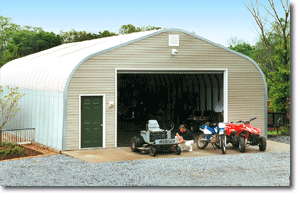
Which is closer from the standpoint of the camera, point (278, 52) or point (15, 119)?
point (15, 119)

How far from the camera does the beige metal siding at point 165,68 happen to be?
16.6 metres

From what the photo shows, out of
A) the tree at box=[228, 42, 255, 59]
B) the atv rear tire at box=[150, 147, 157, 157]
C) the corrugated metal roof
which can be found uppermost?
the tree at box=[228, 42, 255, 59]

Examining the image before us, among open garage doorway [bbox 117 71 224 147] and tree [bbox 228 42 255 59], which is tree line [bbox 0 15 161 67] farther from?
open garage doorway [bbox 117 71 224 147]

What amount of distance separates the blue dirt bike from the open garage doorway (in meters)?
3.14

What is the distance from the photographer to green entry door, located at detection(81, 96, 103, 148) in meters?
16.7

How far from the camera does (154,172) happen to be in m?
12.8

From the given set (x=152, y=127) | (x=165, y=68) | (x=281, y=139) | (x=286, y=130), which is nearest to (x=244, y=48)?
(x=286, y=130)

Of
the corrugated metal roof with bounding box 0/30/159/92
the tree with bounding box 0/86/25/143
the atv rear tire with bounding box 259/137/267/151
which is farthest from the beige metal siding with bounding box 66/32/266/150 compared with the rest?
the tree with bounding box 0/86/25/143

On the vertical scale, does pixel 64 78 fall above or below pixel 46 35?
below

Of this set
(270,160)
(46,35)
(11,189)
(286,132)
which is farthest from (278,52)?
(46,35)

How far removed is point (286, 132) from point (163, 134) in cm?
913

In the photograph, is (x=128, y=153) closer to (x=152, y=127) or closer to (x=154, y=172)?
(x=152, y=127)

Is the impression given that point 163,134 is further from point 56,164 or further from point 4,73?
point 4,73

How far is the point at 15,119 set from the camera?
69.6 feet
